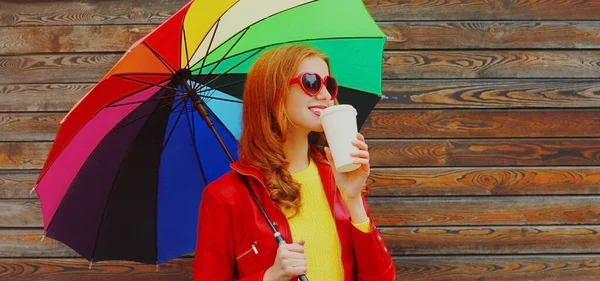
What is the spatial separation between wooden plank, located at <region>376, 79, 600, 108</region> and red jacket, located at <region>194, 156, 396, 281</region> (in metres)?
1.60

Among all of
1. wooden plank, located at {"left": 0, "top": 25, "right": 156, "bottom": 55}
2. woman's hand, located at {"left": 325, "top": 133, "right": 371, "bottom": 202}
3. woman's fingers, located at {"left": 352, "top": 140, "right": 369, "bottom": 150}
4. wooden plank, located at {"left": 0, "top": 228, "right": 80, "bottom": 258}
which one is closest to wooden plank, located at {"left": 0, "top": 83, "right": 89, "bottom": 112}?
wooden plank, located at {"left": 0, "top": 25, "right": 156, "bottom": 55}

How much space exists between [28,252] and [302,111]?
2.23 metres

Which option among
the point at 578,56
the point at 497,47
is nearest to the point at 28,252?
the point at 497,47

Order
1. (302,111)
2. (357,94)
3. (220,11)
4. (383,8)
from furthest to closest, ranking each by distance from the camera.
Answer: (383,8) → (357,94) → (220,11) → (302,111)

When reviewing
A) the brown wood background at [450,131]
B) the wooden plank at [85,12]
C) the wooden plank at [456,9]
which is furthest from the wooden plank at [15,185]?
the wooden plank at [456,9]

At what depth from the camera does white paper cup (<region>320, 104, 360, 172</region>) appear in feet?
4.43

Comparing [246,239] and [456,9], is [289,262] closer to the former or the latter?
[246,239]

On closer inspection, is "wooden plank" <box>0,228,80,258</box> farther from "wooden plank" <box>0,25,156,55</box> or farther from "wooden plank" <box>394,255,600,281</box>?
"wooden plank" <box>394,255,600,281</box>

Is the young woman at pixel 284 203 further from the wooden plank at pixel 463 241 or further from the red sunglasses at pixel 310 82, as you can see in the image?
the wooden plank at pixel 463 241

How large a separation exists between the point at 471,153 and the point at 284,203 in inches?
70.7

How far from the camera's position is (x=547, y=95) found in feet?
10.1

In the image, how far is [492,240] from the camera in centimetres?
307

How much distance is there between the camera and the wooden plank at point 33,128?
3.11 m

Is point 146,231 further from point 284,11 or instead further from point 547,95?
point 547,95
